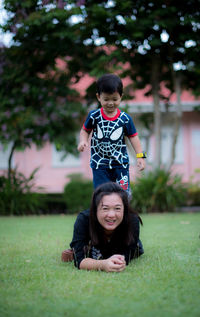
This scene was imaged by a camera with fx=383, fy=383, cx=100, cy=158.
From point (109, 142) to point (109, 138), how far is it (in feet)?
0.12

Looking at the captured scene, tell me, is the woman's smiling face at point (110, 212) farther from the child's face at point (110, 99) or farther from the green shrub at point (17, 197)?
the green shrub at point (17, 197)

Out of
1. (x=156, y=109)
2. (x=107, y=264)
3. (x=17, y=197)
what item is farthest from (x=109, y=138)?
(x=156, y=109)

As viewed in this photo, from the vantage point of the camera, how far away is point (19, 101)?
8.63 metres

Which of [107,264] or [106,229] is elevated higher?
[106,229]

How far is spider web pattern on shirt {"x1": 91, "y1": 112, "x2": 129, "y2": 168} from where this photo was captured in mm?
3436

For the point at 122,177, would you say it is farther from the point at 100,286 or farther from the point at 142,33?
the point at 142,33

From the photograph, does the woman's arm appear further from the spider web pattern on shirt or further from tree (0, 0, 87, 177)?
tree (0, 0, 87, 177)

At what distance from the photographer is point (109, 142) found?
11.3 ft

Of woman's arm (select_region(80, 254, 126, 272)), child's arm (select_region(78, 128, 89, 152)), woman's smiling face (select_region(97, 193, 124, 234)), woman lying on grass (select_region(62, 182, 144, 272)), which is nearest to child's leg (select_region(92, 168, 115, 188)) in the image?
child's arm (select_region(78, 128, 89, 152))

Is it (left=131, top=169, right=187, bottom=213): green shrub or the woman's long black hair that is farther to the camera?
(left=131, top=169, right=187, bottom=213): green shrub

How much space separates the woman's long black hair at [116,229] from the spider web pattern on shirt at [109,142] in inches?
23.0

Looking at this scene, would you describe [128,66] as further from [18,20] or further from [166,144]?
[166,144]

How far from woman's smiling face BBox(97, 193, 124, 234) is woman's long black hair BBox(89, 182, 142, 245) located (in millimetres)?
51

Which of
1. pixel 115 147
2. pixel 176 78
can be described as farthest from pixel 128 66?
pixel 115 147
